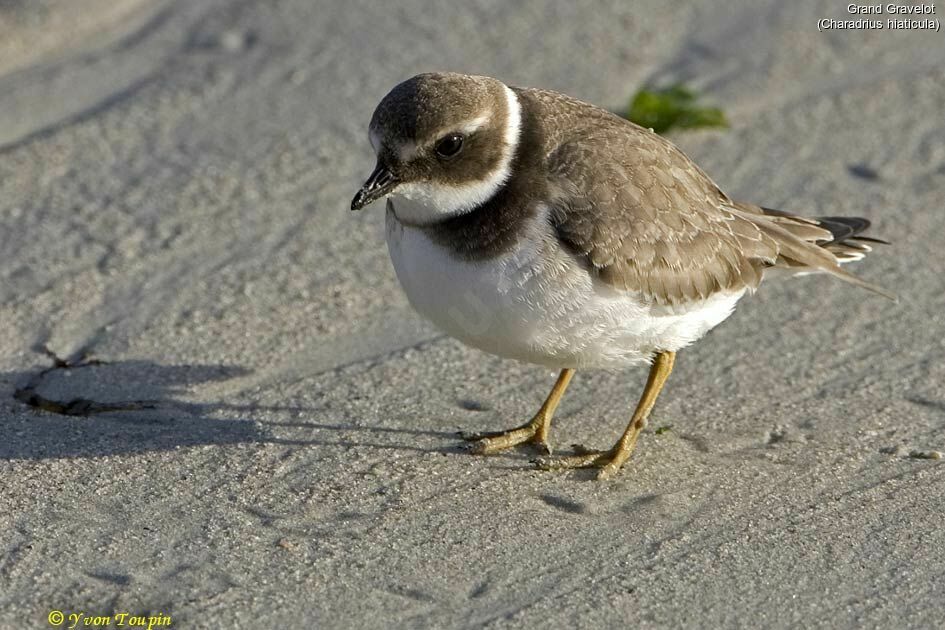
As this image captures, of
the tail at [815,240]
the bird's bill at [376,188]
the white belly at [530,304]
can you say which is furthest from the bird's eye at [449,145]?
the tail at [815,240]

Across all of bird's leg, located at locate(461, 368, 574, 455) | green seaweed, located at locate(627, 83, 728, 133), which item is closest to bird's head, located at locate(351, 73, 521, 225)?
bird's leg, located at locate(461, 368, 574, 455)

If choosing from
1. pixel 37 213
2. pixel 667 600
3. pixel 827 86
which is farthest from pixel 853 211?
pixel 37 213

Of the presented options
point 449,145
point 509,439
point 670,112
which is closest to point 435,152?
point 449,145

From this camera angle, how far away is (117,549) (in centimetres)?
473

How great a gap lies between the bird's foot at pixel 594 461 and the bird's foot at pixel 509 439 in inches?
5.3

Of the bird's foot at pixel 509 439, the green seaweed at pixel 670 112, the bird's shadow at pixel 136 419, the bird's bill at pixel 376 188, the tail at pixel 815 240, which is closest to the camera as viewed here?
the bird's bill at pixel 376 188

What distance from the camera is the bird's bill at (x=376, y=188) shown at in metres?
5.05

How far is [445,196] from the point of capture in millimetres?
5086

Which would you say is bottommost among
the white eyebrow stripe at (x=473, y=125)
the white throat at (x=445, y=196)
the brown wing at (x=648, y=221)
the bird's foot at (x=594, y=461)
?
the bird's foot at (x=594, y=461)

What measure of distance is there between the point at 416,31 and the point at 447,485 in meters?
4.51

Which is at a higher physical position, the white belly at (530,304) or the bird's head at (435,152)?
the bird's head at (435,152)

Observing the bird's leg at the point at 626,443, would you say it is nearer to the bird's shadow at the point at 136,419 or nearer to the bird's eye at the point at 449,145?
the bird's shadow at the point at 136,419

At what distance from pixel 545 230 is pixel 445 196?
1.36 feet

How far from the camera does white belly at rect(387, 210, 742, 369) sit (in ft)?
16.2
